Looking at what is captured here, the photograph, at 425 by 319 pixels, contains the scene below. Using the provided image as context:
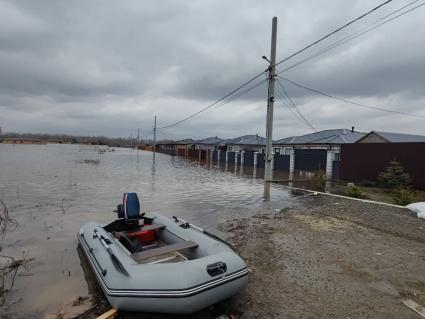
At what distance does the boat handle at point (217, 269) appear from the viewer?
322cm

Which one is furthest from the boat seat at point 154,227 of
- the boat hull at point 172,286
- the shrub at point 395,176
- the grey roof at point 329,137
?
the grey roof at point 329,137

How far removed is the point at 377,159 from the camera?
15.1m

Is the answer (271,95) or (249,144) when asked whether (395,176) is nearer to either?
(271,95)

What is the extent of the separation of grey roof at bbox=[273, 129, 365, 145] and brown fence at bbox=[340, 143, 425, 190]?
5.41 m

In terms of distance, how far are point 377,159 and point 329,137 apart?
9.12 metres

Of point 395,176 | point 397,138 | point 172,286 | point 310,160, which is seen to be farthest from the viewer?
point 310,160

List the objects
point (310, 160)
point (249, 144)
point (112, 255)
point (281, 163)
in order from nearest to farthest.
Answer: point (112, 255)
point (310, 160)
point (281, 163)
point (249, 144)

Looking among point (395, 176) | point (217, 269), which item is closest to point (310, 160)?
point (395, 176)

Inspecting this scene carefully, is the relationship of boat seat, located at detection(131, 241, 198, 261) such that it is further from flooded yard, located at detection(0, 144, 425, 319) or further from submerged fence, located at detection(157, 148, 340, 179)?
submerged fence, located at detection(157, 148, 340, 179)

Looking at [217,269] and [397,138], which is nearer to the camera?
[217,269]

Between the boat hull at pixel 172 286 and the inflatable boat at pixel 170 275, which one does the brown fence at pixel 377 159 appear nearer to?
the inflatable boat at pixel 170 275

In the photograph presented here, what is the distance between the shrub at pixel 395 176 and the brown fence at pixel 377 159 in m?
0.47

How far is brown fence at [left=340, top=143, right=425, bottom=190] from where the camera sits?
13101 mm

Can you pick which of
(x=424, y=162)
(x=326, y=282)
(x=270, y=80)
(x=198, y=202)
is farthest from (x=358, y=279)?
(x=424, y=162)
